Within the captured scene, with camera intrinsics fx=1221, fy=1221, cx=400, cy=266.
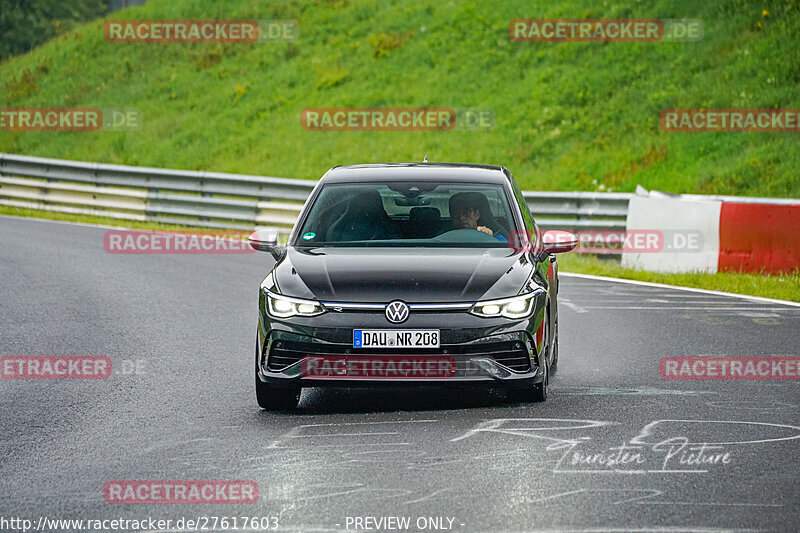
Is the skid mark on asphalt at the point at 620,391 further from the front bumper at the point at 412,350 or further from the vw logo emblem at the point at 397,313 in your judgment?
the vw logo emblem at the point at 397,313

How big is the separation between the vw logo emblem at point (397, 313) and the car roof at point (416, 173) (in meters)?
1.78

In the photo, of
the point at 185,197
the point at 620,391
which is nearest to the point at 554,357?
the point at 620,391

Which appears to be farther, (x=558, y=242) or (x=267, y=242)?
(x=558, y=242)

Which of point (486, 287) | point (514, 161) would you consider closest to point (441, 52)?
point (514, 161)

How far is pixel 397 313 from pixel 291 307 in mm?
677

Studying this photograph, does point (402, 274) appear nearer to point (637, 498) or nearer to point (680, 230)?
point (637, 498)

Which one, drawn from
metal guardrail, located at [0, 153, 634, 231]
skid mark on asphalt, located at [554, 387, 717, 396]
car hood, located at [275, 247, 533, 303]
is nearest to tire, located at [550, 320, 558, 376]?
skid mark on asphalt, located at [554, 387, 717, 396]

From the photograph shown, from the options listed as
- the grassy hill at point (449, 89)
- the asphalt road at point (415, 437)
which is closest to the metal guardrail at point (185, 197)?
the grassy hill at point (449, 89)

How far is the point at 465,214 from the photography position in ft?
28.6

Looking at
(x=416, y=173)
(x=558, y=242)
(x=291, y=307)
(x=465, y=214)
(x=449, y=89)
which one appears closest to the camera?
(x=291, y=307)

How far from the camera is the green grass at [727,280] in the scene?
1511 cm

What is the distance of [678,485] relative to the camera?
5941mm

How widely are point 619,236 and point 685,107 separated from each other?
39.7 ft

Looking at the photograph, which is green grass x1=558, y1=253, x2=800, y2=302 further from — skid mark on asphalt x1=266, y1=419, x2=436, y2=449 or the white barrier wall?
skid mark on asphalt x1=266, y1=419, x2=436, y2=449
